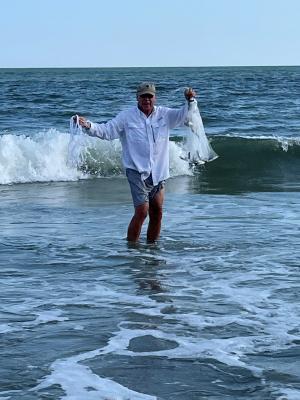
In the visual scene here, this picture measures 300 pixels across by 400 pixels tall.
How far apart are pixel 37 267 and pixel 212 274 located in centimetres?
152

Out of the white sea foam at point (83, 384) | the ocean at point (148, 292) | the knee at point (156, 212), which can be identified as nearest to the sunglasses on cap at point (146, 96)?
the knee at point (156, 212)

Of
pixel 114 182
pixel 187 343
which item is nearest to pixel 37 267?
pixel 187 343

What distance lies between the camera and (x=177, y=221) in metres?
10.0

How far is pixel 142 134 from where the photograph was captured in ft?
25.8

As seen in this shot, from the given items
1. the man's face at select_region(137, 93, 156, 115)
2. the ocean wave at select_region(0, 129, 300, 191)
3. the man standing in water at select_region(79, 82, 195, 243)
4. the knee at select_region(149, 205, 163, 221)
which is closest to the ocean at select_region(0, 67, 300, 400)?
the ocean wave at select_region(0, 129, 300, 191)

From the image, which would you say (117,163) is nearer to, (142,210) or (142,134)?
(142,210)

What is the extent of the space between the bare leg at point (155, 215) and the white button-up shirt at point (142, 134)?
0.31 meters

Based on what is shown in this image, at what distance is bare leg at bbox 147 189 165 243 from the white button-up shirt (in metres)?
0.31

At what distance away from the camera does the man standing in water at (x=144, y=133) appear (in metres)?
7.84

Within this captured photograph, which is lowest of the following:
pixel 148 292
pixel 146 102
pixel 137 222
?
pixel 148 292

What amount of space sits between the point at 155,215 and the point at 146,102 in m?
1.18

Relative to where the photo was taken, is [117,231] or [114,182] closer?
[117,231]

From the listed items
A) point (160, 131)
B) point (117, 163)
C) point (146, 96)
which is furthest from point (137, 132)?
point (117, 163)

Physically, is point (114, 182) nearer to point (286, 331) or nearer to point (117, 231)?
point (117, 231)
